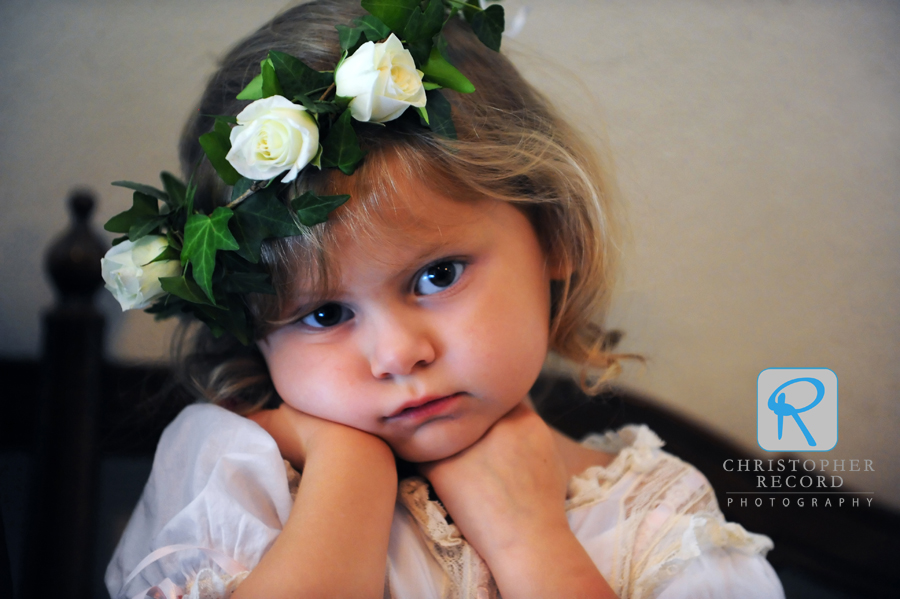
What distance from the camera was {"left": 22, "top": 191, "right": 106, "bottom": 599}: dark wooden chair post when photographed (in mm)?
836

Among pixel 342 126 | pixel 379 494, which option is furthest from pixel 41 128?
pixel 379 494

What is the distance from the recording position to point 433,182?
73 centimetres

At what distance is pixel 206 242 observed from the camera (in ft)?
2.33

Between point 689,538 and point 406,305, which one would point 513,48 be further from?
point 689,538

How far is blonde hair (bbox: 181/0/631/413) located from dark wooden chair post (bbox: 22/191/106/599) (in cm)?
15

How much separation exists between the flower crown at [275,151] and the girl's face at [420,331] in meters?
0.07

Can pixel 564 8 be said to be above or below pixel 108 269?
above

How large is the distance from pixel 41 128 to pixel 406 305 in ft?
1.92

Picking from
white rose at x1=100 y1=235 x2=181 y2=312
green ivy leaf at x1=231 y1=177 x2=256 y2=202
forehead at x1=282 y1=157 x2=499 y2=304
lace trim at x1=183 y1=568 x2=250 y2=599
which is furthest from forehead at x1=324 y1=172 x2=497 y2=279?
lace trim at x1=183 y1=568 x2=250 y2=599

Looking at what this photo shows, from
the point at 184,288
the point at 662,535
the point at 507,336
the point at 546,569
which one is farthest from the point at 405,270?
the point at 662,535

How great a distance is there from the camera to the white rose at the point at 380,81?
660 mm

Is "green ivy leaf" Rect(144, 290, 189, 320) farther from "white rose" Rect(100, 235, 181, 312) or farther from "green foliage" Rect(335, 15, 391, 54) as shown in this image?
"green foliage" Rect(335, 15, 391, 54)

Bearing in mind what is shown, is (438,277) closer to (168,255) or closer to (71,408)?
(168,255)

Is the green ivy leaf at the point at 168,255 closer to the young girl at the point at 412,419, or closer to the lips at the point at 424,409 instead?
the young girl at the point at 412,419
